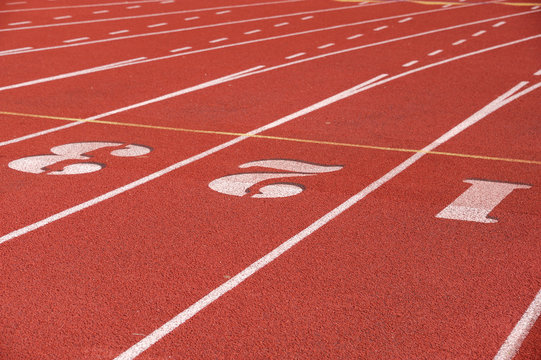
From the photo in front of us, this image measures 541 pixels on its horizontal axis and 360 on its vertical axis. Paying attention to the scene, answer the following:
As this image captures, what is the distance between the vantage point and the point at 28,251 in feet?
21.1

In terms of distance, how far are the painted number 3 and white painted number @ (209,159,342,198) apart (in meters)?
1.36

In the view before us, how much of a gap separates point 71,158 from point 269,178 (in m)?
2.26

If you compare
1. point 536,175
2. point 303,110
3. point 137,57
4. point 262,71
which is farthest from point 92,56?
point 536,175

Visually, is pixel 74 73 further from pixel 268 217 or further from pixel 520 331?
pixel 520 331

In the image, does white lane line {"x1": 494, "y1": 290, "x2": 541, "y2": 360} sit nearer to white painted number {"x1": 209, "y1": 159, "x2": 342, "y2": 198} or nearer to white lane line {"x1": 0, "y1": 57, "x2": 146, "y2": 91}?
white painted number {"x1": 209, "y1": 159, "x2": 342, "y2": 198}

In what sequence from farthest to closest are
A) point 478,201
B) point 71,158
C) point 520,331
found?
point 71,158 < point 478,201 < point 520,331

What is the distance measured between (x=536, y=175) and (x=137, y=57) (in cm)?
961

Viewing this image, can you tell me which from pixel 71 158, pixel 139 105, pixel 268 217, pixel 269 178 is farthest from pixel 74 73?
pixel 268 217

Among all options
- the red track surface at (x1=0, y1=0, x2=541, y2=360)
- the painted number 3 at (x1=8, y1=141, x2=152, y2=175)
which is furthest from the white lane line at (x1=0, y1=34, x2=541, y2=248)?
the painted number 3 at (x1=8, y1=141, x2=152, y2=175)

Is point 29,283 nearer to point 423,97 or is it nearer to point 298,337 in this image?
point 298,337

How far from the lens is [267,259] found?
6336 mm

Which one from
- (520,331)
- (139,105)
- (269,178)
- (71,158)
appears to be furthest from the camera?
(139,105)

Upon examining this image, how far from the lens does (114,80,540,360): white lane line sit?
5062 mm

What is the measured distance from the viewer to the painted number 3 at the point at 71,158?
860 centimetres
